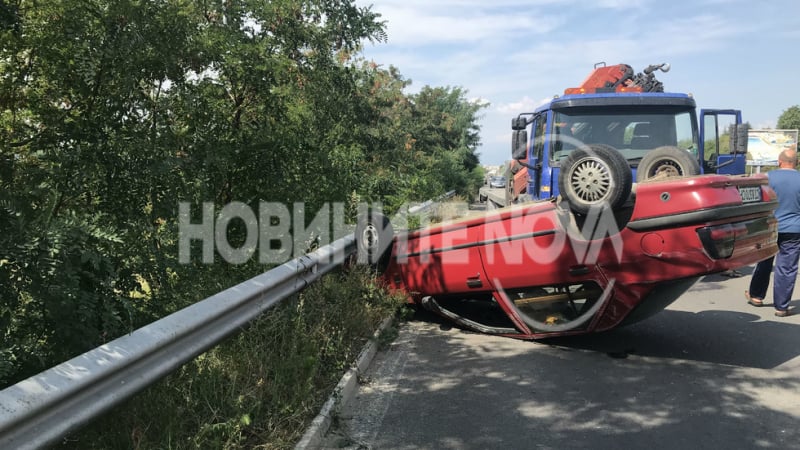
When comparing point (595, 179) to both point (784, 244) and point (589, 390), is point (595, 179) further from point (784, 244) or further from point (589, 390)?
point (784, 244)

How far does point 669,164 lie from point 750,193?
4.30ft

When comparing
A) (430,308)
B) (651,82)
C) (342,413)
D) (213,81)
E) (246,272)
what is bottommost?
(342,413)

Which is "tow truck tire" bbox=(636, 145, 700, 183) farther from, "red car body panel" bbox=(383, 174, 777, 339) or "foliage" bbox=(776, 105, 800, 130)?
"foliage" bbox=(776, 105, 800, 130)

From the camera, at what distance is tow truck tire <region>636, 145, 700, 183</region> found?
Answer: 6242mm

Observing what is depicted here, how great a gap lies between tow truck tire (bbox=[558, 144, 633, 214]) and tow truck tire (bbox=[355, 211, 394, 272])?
242 cm

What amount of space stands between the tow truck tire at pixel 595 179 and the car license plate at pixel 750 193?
1.00 metres

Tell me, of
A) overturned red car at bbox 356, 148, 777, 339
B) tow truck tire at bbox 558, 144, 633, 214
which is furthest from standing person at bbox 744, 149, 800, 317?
tow truck tire at bbox 558, 144, 633, 214

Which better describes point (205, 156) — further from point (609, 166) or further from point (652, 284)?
point (652, 284)

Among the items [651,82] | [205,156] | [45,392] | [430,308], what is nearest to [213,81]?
[205,156]

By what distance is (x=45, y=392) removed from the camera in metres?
2.21

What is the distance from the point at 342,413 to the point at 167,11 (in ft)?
10.5

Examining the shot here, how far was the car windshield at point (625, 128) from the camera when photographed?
8.73 metres

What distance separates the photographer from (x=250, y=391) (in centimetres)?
375

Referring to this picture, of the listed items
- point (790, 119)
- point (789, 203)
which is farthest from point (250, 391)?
point (790, 119)
